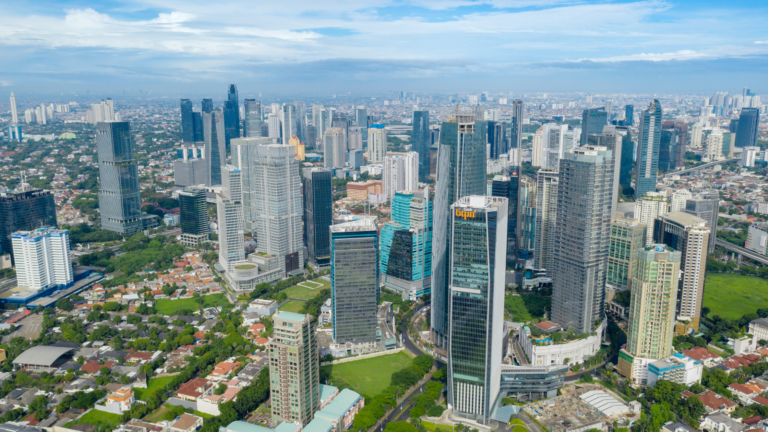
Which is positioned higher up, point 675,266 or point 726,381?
point 675,266

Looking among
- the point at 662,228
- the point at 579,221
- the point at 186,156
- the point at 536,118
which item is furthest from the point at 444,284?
the point at 536,118

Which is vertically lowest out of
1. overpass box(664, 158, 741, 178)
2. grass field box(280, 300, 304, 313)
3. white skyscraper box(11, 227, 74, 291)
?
grass field box(280, 300, 304, 313)

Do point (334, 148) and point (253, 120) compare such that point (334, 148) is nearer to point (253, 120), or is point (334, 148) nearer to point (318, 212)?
point (253, 120)

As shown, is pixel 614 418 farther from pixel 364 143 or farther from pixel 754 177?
pixel 364 143

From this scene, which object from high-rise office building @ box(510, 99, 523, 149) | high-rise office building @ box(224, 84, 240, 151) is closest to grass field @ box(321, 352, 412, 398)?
high-rise office building @ box(510, 99, 523, 149)

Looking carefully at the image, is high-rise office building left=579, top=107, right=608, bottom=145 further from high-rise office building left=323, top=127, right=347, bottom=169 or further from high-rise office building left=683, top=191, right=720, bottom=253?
high-rise office building left=323, top=127, right=347, bottom=169

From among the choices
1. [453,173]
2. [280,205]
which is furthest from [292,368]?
[280,205]
